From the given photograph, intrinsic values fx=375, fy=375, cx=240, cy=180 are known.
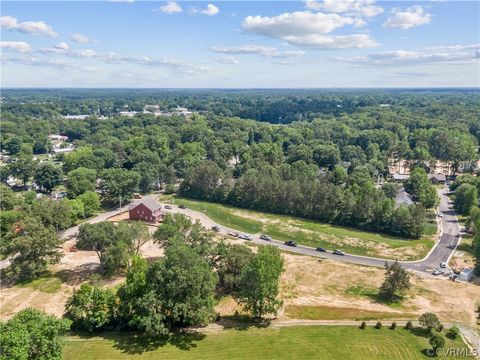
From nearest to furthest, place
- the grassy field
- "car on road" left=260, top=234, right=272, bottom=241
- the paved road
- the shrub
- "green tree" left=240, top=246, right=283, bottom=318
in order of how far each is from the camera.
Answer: the shrub, "green tree" left=240, top=246, right=283, bottom=318, the paved road, the grassy field, "car on road" left=260, top=234, right=272, bottom=241

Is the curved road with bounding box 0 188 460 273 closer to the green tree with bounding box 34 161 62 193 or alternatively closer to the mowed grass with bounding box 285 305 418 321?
the mowed grass with bounding box 285 305 418 321

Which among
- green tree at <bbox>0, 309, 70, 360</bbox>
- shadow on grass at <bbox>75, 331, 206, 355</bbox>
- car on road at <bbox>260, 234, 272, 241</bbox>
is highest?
green tree at <bbox>0, 309, 70, 360</bbox>

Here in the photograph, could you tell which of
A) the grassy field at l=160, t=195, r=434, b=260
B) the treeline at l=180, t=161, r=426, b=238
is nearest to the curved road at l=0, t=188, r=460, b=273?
the grassy field at l=160, t=195, r=434, b=260

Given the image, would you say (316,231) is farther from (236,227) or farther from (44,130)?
(44,130)

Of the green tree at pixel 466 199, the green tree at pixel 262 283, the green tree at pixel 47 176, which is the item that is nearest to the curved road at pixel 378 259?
the green tree at pixel 466 199

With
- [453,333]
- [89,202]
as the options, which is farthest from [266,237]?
[89,202]

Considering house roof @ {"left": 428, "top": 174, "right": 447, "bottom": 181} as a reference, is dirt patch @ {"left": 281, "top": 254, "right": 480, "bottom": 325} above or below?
below

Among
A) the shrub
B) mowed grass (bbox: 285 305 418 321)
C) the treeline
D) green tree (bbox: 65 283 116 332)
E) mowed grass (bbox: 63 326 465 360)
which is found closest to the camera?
mowed grass (bbox: 63 326 465 360)

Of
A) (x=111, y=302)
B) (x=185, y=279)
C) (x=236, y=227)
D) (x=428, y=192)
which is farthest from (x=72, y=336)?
(x=428, y=192)
